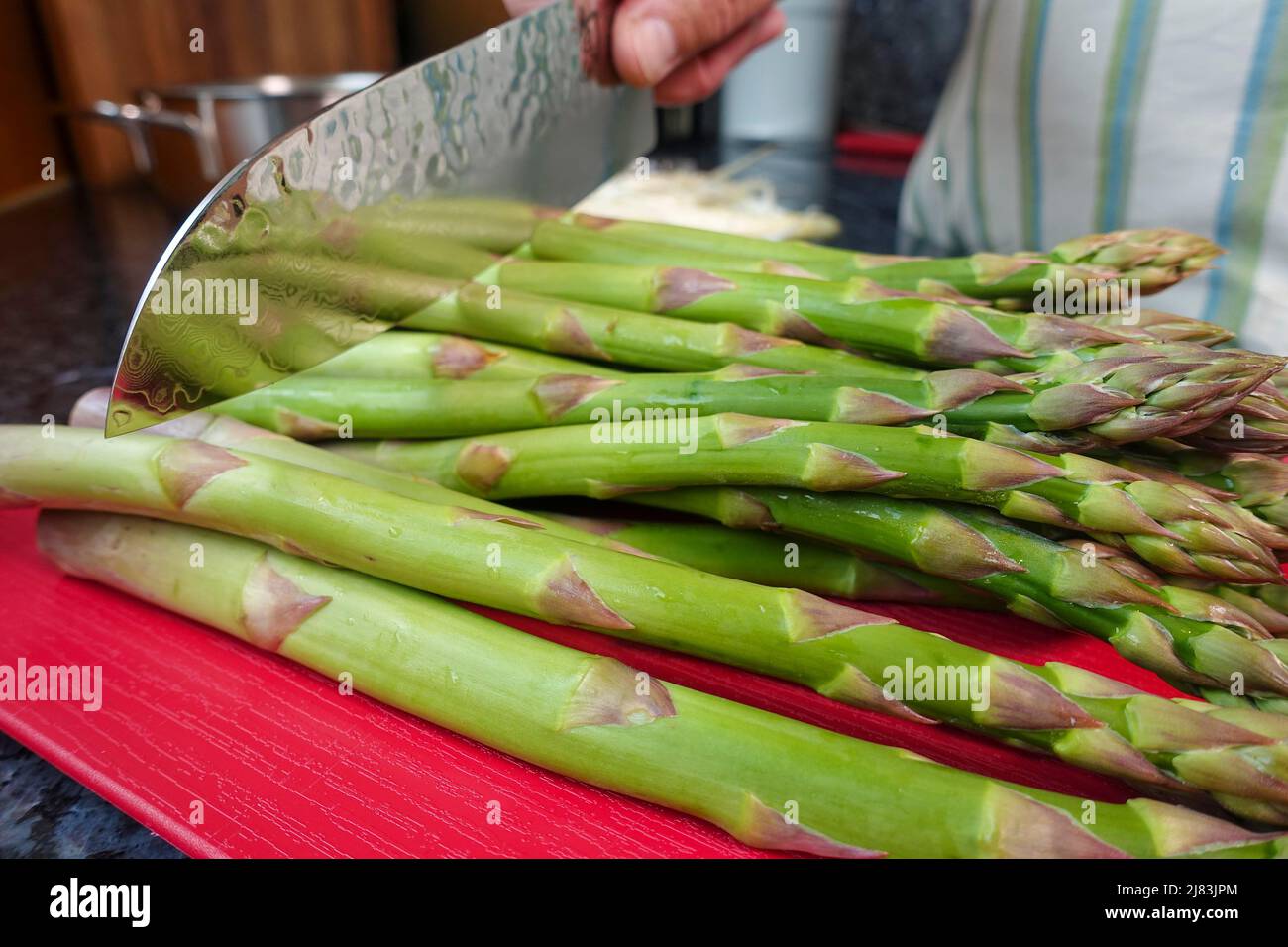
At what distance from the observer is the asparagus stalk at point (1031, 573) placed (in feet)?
3.08

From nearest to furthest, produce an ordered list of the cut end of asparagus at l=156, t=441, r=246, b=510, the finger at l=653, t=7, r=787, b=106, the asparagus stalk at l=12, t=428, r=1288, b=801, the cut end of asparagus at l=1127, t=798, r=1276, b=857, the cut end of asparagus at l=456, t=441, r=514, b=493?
the cut end of asparagus at l=1127, t=798, r=1276, b=857, the asparagus stalk at l=12, t=428, r=1288, b=801, the cut end of asparagus at l=156, t=441, r=246, b=510, the cut end of asparagus at l=456, t=441, r=514, b=493, the finger at l=653, t=7, r=787, b=106

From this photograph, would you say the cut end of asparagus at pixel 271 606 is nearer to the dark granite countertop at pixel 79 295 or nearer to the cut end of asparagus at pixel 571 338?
the dark granite countertop at pixel 79 295

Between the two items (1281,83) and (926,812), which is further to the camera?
(1281,83)

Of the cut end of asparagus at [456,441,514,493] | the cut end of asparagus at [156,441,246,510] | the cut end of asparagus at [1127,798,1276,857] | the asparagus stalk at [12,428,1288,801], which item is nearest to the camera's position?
the cut end of asparagus at [1127,798,1276,857]

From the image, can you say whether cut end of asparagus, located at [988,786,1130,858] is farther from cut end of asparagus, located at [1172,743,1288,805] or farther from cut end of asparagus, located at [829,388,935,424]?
cut end of asparagus, located at [829,388,935,424]

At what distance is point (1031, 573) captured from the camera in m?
1.00

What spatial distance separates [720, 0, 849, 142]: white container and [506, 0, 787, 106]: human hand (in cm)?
125

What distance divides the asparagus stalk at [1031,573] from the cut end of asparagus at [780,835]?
0.34 metres

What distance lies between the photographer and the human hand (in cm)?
166

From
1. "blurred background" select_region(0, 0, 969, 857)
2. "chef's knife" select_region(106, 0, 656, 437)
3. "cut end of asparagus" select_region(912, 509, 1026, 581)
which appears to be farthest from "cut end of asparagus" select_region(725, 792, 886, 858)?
"blurred background" select_region(0, 0, 969, 857)

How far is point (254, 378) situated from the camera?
1.16 m

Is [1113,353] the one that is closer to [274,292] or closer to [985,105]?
[274,292]
